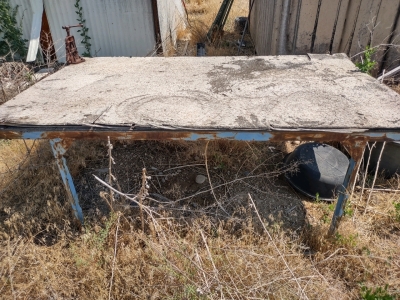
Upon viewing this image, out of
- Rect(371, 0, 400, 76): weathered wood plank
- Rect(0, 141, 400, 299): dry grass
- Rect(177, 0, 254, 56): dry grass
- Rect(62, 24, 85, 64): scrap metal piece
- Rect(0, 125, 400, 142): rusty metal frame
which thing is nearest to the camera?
Rect(0, 125, 400, 142): rusty metal frame

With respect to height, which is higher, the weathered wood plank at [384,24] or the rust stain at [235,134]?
the weathered wood plank at [384,24]

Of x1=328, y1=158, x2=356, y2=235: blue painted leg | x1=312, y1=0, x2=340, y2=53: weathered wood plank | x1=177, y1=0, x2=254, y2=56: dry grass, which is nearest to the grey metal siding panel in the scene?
x1=177, y1=0, x2=254, y2=56: dry grass

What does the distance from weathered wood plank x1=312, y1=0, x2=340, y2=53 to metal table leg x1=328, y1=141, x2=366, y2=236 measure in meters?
2.17

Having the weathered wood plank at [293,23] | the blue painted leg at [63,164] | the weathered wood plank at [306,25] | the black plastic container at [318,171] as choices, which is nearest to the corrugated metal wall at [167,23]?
the weathered wood plank at [293,23]

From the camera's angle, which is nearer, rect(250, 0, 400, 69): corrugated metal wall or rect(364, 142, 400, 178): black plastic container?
rect(364, 142, 400, 178): black plastic container

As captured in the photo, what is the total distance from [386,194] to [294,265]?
1.30 metres

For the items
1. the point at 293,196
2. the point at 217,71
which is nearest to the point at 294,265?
the point at 293,196

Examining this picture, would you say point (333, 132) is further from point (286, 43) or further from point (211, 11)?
point (211, 11)

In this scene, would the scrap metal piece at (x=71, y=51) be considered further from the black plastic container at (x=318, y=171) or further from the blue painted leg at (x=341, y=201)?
the blue painted leg at (x=341, y=201)

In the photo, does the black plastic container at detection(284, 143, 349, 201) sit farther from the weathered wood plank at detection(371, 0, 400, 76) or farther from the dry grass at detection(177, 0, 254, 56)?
the dry grass at detection(177, 0, 254, 56)

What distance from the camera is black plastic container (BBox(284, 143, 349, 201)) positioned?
108 inches

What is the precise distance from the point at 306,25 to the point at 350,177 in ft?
7.42

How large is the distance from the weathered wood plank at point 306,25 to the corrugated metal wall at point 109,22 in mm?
2181

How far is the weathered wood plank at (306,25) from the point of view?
3.52 m
